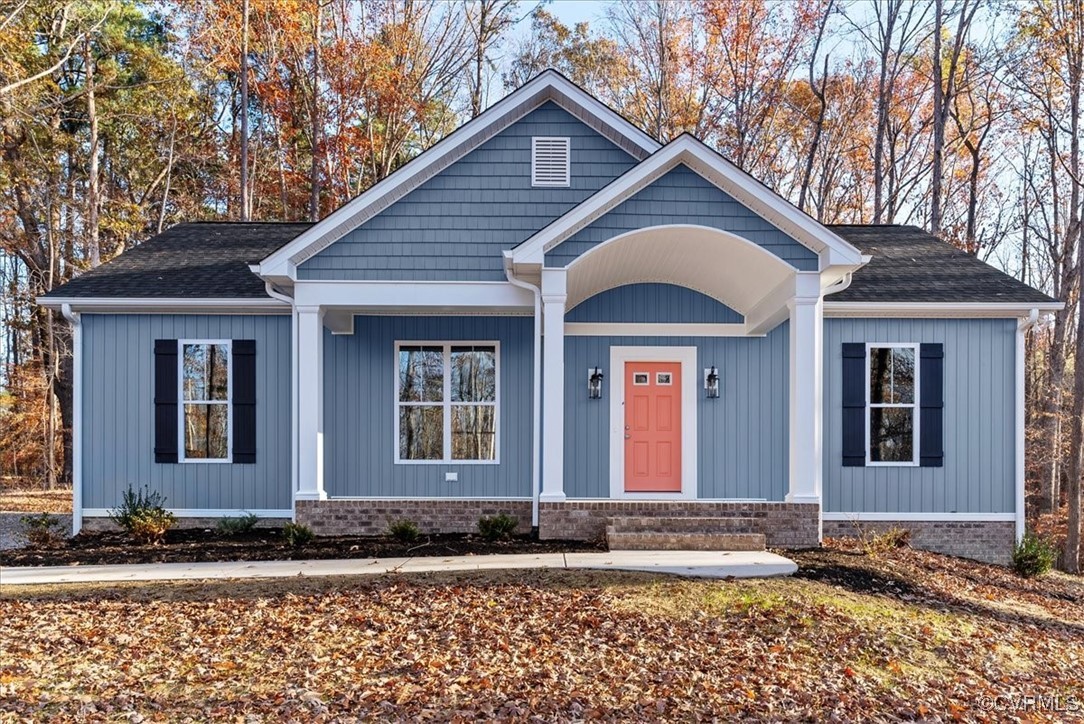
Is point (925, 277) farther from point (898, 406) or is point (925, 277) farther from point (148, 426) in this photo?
point (148, 426)

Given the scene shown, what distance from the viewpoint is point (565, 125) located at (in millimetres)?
9367

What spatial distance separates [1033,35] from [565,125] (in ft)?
41.3

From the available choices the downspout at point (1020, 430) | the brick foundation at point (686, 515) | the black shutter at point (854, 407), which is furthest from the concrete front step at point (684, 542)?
the downspout at point (1020, 430)

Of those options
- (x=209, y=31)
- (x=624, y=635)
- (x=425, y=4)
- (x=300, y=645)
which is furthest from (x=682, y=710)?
(x=425, y=4)

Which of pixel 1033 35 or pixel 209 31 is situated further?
pixel 209 31

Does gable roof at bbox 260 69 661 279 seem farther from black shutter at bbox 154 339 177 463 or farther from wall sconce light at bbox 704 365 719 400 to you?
wall sconce light at bbox 704 365 719 400

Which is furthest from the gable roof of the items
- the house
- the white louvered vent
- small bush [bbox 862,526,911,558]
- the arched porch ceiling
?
small bush [bbox 862,526,911,558]

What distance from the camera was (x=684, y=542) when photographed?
25.5ft

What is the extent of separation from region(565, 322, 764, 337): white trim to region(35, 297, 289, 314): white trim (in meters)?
3.89

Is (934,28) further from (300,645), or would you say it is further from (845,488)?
(300,645)

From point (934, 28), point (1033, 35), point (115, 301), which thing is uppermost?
point (934, 28)

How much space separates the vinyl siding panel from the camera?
32.4 feet

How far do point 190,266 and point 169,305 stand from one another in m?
1.13

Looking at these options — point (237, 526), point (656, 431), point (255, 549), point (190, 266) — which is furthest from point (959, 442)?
point (190, 266)
